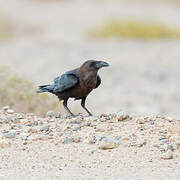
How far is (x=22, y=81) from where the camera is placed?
11.7 m

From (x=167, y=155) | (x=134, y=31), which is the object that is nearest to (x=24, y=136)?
(x=167, y=155)

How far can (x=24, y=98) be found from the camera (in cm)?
1136

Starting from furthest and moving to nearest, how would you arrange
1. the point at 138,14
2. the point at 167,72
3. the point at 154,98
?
the point at 138,14 → the point at 167,72 → the point at 154,98

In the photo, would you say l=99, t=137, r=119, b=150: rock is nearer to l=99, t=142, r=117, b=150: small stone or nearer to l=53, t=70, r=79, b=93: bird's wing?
l=99, t=142, r=117, b=150: small stone

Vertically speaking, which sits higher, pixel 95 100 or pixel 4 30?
pixel 4 30

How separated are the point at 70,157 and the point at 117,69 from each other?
39.8 ft

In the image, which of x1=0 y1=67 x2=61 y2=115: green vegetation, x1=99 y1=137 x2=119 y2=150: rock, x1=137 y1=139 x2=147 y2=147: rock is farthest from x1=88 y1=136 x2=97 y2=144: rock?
x1=0 y1=67 x2=61 y2=115: green vegetation

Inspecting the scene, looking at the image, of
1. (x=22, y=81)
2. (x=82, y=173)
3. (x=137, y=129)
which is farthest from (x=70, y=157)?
(x=22, y=81)

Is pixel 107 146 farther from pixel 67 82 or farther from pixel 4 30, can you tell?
pixel 4 30

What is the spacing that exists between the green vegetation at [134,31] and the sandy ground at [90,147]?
17495mm

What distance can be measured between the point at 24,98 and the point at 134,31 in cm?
1575

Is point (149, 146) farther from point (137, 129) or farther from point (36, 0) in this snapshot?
point (36, 0)

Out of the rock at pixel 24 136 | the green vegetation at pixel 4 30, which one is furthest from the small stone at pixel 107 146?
the green vegetation at pixel 4 30

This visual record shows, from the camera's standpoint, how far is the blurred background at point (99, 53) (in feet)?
50.8
